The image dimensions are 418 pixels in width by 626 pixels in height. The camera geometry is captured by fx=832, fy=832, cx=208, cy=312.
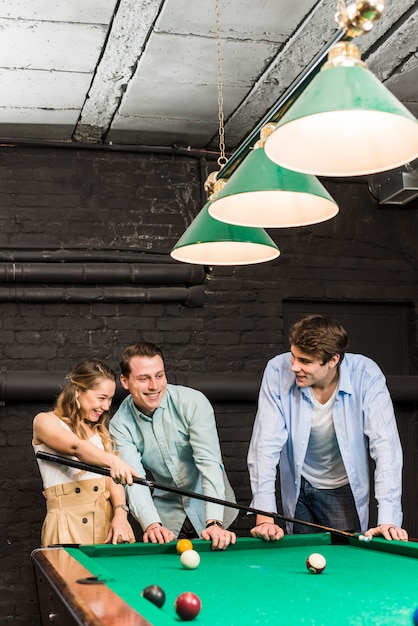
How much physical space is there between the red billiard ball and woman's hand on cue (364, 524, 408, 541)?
56.5 inches

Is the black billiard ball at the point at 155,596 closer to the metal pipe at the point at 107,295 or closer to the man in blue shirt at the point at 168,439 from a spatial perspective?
the man in blue shirt at the point at 168,439

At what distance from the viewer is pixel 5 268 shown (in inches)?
Answer: 187

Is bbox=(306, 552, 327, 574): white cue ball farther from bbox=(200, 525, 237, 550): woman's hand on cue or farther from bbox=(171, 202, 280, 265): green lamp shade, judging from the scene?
bbox=(171, 202, 280, 265): green lamp shade

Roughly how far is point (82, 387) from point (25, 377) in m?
1.17

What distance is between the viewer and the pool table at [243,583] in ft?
5.78

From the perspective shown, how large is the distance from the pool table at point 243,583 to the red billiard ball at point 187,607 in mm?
22

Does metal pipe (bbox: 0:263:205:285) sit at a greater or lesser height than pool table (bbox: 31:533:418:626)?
greater

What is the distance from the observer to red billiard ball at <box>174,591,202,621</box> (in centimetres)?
171

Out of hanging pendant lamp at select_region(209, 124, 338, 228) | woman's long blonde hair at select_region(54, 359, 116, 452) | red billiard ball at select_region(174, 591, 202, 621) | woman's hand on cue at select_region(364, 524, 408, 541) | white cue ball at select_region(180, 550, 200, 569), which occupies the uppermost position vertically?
hanging pendant lamp at select_region(209, 124, 338, 228)

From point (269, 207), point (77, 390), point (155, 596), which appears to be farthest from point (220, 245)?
point (155, 596)

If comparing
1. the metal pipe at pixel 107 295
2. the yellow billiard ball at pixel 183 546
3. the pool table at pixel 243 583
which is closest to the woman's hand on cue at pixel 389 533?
the pool table at pixel 243 583

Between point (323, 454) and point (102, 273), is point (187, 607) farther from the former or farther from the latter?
point (102, 273)

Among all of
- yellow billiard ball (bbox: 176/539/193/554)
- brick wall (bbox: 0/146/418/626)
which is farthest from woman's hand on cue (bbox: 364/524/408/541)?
brick wall (bbox: 0/146/418/626)

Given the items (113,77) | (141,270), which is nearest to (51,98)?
(113,77)
